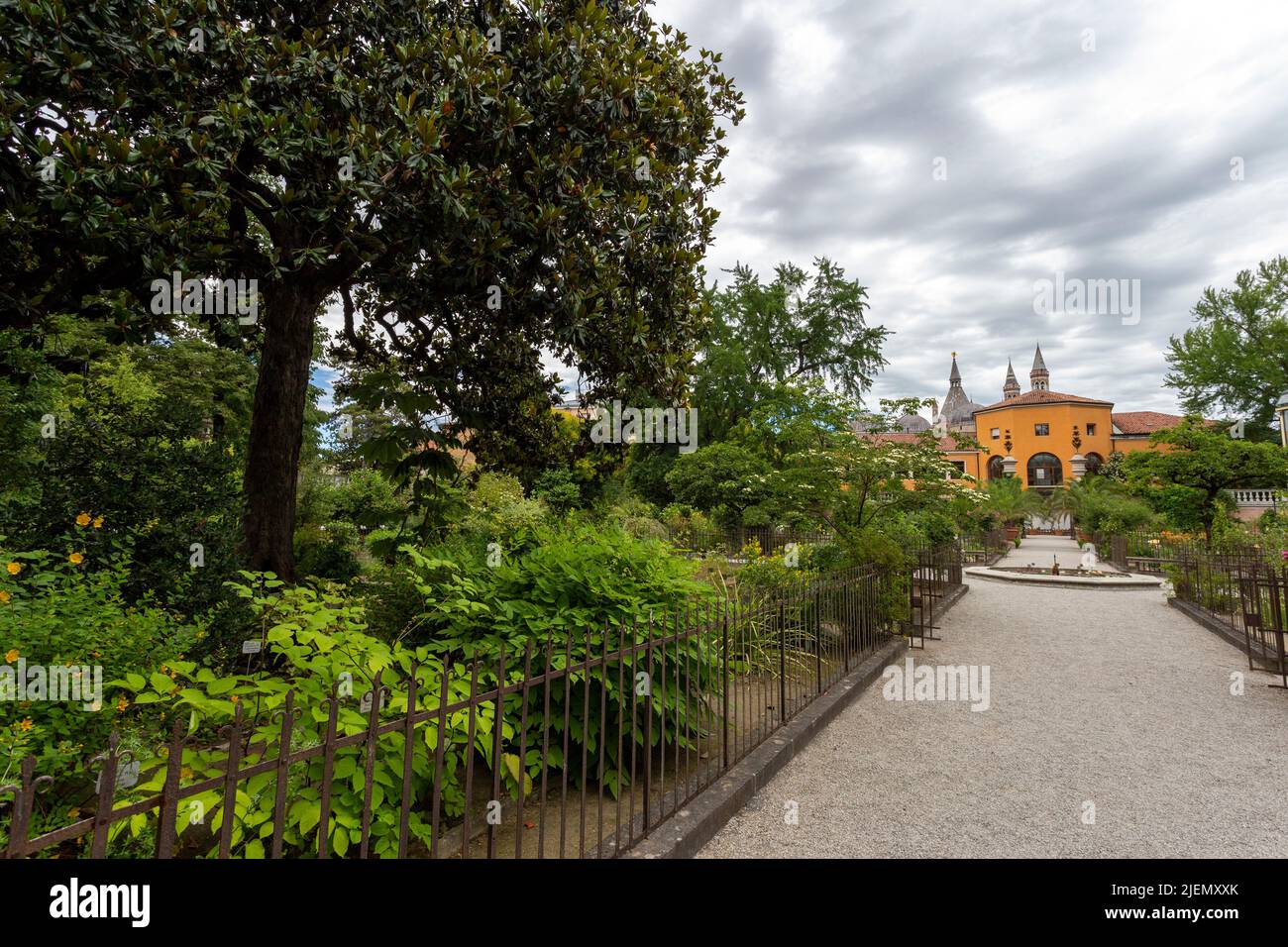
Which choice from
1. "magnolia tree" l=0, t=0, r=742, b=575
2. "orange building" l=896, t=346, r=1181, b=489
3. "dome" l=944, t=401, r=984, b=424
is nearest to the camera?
"magnolia tree" l=0, t=0, r=742, b=575

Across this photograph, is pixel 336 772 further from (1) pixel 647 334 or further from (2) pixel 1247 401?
(2) pixel 1247 401

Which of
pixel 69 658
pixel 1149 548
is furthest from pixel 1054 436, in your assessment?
pixel 69 658

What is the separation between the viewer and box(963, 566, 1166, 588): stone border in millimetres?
17500

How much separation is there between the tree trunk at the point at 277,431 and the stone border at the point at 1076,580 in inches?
779

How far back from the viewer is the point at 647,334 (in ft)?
25.4

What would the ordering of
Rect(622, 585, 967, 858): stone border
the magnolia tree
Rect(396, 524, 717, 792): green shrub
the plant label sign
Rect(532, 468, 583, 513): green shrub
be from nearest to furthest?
1. the plant label sign
2. Rect(622, 585, 967, 858): stone border
3. Rect(396, 524, 717, 792): green shrub
4. the magnolia tree
5. Rect(532, 468, 583, 513): green shrub

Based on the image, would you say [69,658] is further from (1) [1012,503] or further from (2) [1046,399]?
(2) [1046,399]

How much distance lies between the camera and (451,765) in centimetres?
336

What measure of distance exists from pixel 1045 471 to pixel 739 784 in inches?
2806

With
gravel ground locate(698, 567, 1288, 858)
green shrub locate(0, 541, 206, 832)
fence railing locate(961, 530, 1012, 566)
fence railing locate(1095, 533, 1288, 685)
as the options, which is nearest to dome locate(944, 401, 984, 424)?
fence railing locate(961, 530, 1012, 566)

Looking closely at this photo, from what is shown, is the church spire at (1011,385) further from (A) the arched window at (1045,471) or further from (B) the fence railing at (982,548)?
(B) the fence railing at (982,548)

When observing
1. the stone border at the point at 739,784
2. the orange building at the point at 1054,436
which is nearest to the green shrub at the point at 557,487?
Result: the stone border at the point at 739,784

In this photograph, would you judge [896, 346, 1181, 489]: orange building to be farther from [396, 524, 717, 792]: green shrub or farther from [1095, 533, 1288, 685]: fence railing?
[396, 524, 717, 792]: green shrub

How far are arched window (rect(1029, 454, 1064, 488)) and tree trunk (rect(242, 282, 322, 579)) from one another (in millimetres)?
70141
